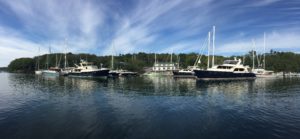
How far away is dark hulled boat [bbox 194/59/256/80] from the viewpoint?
220 feet

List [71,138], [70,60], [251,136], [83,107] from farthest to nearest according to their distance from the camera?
[70,60]
[83,107]
[251,136]
[71,138]

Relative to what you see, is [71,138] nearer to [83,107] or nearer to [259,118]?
[83,107]

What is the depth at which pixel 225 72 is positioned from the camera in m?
68.2

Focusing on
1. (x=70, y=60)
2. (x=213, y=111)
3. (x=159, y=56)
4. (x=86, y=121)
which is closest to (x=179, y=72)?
(x=213, y=111)

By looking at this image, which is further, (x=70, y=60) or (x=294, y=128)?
(x=70, y=60)

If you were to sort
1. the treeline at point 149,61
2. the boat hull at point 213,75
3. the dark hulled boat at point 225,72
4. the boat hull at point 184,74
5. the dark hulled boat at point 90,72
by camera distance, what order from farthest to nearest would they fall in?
the treeline at point 149,61, the boat hull at point 184,74, the dark hulled boat at point 90,72, the dark hulled boat at point 225,72, the boat hull at point 213,75

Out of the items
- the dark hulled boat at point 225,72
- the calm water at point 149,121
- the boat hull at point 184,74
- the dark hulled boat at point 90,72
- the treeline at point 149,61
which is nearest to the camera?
the calm water at point 149,121

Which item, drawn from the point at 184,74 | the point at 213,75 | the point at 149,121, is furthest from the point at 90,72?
the point at 149,121

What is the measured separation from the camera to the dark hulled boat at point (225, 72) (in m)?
67.0

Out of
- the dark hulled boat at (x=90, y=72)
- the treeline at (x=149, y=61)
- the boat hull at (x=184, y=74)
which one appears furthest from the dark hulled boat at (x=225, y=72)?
the treeline at (x=149, y=61)

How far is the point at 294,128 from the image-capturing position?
1492cm

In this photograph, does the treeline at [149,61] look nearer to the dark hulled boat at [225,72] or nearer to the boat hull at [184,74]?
the dark hulled boat at [225,72]

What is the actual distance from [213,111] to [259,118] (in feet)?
12.6

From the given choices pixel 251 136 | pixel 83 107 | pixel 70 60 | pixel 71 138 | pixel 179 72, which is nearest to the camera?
pixel 71 138
